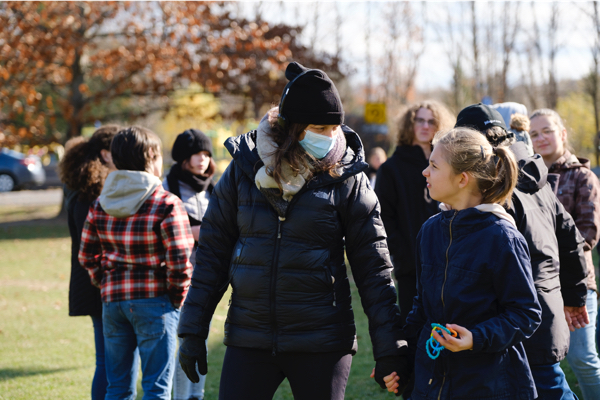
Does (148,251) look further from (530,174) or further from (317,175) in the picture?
(530,174)

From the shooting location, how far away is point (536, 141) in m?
4.26

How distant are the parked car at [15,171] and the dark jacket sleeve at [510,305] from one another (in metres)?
28.5

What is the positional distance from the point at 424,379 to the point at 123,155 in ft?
7.18

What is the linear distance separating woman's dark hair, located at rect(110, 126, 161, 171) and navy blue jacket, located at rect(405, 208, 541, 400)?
6.41 ft

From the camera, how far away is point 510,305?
234 centimetres

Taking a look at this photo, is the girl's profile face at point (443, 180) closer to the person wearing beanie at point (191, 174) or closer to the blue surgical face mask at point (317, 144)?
the blue surgical face mask at point (317, 144)

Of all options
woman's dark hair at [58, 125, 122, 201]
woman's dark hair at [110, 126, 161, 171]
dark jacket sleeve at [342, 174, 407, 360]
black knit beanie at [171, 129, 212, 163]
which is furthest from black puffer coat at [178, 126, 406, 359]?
black knit beanie at [171, 129, 212, 163]

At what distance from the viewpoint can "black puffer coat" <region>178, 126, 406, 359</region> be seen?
2.58 meters

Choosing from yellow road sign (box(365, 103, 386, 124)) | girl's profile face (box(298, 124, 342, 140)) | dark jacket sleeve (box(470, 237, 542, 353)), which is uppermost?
yellow road sign (box(365, 103, 386, 124))

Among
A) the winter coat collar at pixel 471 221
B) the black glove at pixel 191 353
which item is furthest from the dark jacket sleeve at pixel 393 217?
the black glove at pixel 191 353

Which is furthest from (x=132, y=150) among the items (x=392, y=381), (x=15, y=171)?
(x=15, y=171)

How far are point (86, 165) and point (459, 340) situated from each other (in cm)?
285

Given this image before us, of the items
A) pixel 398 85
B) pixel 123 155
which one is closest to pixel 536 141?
pixel 123 155

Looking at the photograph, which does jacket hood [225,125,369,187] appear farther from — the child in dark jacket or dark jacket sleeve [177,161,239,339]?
the child in dark jacket
